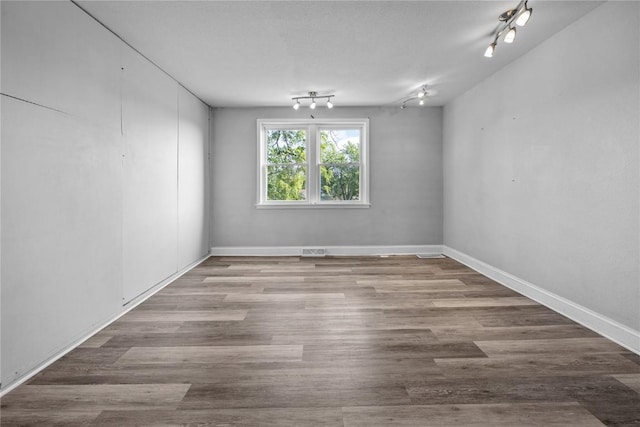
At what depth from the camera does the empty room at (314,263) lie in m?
1.84

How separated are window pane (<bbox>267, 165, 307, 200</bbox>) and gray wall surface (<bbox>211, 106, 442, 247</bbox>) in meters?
0.28

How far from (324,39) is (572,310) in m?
3.25

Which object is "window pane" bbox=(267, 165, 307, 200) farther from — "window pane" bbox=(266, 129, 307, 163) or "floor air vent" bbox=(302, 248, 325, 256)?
"floor air vent" bbox=(302, 248, 325, 256)

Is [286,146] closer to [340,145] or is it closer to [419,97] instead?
[340,145]

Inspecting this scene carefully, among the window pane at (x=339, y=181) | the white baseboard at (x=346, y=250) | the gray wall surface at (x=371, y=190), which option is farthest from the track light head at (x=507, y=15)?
the white baseboard at (x=346, y=250)

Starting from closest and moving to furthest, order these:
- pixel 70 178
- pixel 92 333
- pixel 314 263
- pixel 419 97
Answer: pixel 70 178
pixel 92 333
pixel 419 97
pixel 314 263

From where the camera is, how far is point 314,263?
5152 mm

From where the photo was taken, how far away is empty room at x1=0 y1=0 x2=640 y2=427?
1837 mm

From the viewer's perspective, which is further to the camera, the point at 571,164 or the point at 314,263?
the point at 314,263

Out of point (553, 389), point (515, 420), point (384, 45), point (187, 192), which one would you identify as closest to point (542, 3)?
point (384, 45)

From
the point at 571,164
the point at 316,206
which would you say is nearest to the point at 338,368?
the point at 571,164

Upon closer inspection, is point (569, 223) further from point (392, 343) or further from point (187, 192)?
point (187, 192)

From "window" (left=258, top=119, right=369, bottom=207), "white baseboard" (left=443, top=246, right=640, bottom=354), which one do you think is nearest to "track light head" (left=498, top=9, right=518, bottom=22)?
"white baseboard" (left=443, top=246, right=640, bottom=354)

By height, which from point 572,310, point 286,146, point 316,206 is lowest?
point 572,310
